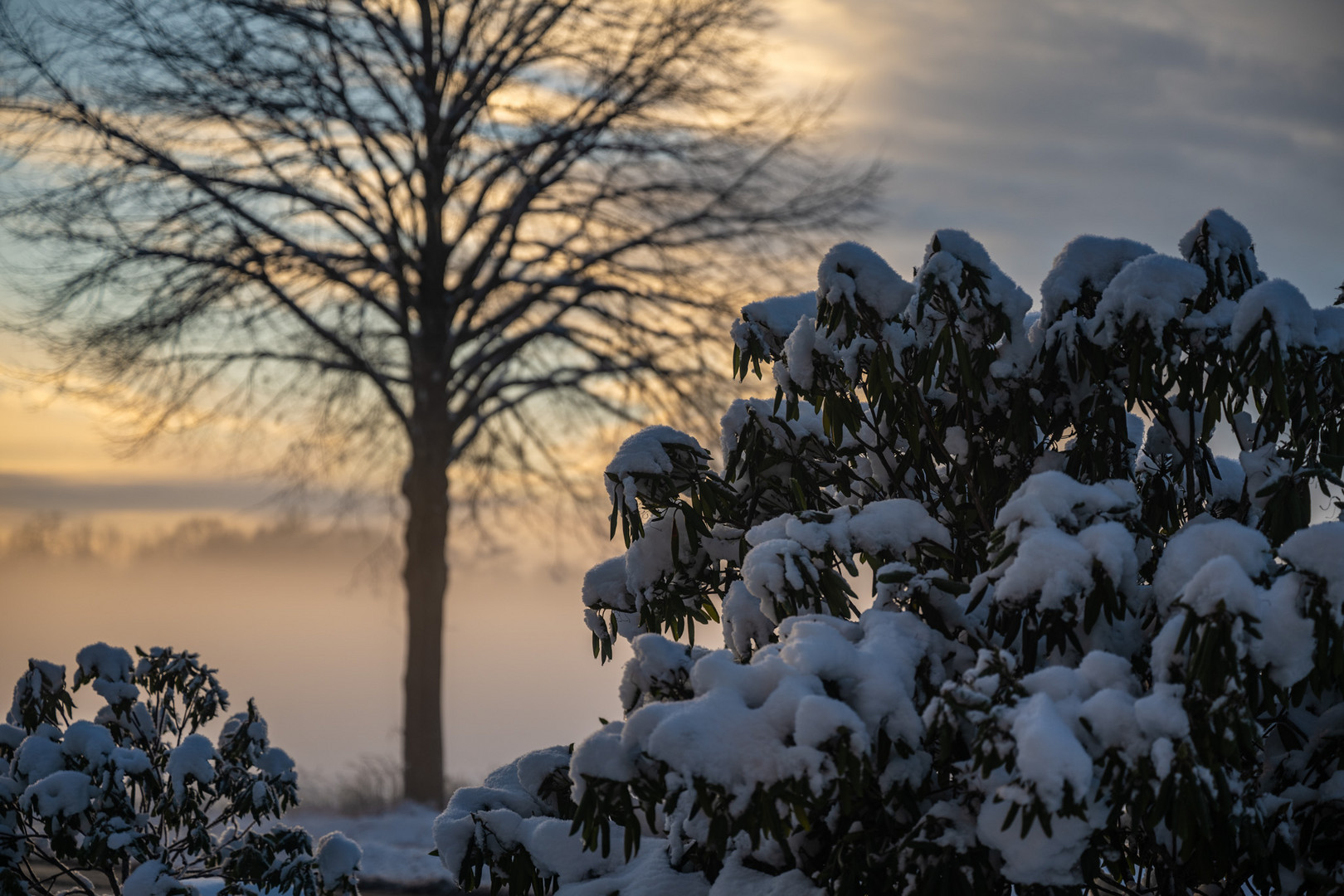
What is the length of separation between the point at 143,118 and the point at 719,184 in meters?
6.35

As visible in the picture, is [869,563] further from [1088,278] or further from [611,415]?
[611,415]

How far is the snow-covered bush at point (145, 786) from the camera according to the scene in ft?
15.1

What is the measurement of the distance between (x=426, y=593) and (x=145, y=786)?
7327 millimetres

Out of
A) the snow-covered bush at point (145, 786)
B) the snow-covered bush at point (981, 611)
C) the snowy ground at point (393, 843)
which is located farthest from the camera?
the snowy ground at point (393, 843)

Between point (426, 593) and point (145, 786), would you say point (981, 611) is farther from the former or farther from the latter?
point (426, 593)

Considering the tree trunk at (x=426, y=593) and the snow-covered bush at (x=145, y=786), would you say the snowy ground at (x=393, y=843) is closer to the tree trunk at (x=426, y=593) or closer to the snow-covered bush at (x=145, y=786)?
the tree trunk at (x=426, y=593)

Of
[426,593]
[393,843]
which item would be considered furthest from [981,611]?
[426,593]

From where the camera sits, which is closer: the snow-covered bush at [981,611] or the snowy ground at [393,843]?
the snow-covered bush at [981,611]

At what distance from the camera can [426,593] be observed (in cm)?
1227

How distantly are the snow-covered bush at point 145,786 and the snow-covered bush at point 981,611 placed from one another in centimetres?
146

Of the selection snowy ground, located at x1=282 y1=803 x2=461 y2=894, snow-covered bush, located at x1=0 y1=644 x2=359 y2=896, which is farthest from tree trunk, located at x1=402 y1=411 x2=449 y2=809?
snow-covered bush, located at x1=0 y1=644 x2=359 y2=896

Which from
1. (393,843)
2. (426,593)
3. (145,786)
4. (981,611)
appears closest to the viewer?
(981,611)

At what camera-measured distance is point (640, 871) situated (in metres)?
3.51

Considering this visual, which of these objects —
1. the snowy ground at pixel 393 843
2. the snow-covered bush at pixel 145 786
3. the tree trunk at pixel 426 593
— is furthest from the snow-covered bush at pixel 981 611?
the tree trunk at pixel 426 593
